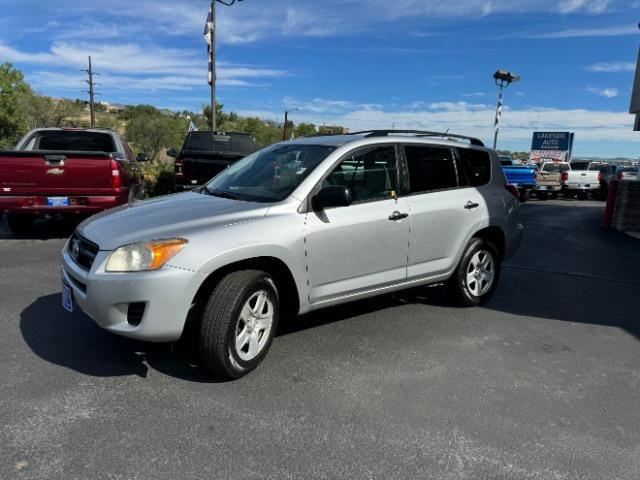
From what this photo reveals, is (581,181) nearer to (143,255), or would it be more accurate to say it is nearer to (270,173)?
(270,173)

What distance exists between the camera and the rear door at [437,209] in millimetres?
4570

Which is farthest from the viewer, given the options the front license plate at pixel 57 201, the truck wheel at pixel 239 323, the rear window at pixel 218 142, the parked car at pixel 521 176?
the parked car at pixel 521 176

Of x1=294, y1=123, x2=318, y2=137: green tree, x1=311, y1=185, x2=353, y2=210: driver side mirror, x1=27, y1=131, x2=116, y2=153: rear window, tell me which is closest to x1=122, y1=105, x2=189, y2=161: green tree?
x1=294, y1=123, x2=318, y2=137: green tree

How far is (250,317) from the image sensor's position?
3525 mm

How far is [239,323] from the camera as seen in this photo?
11.4 feet

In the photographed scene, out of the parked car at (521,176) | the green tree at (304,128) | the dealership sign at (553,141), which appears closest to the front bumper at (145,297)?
the parked car at (521,176)

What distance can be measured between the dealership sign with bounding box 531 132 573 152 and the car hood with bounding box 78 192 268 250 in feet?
158

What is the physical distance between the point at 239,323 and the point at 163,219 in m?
0.89

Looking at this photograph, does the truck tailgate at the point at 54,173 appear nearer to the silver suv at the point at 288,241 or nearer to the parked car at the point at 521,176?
the silver suv at the point at 288,241

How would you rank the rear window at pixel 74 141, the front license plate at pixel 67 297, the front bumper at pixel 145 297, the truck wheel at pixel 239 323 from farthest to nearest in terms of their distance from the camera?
the rear window at pixel 74 141 → the front license plate at pixel 67 297 → the truck wheel at pixel 239 323 → the front bumper at pixel 145 297

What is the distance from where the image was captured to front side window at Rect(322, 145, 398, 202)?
4.18 meters

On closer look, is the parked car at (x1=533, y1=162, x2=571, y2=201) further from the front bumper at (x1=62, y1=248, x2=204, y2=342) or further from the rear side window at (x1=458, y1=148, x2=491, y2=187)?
the front bumper at (x1=62, y1=248, x2=204, y2=342)

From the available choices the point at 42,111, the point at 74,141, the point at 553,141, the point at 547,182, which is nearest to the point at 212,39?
the point at 74,141

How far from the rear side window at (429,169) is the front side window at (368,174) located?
20 centimetres
